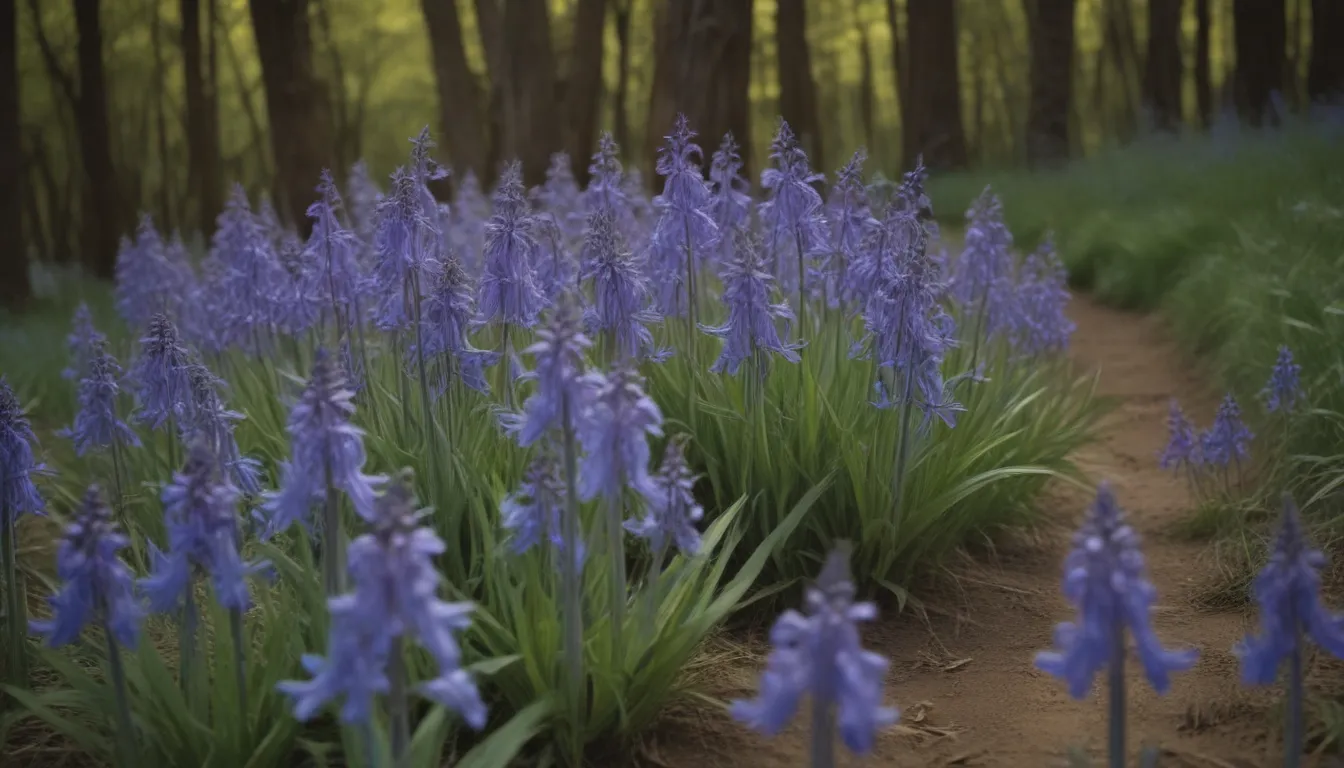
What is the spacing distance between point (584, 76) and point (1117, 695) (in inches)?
385

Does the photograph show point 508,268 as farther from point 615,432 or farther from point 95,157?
point 95,157

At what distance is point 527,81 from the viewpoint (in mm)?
9977

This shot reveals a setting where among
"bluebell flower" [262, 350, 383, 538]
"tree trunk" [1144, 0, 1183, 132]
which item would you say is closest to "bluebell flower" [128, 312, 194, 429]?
"bluebell flower" [262, 350, 383, 538]

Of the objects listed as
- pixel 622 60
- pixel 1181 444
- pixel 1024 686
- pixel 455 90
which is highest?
pixel 622 60

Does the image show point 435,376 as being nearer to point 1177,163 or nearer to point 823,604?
point 823,604

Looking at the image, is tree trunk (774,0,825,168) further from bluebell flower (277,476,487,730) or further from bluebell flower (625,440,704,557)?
bluebell flower (277,476,487,730)

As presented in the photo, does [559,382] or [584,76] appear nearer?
[559,382]

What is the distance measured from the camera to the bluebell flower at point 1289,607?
1872 mm

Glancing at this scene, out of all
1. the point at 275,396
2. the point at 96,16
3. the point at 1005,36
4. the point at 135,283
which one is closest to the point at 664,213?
the point at 275,396

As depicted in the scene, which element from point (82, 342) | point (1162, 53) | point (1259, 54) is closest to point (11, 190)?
point (82, 342)

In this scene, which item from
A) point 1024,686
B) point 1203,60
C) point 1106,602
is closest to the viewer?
point 1106,602

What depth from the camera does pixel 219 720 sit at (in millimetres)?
2164

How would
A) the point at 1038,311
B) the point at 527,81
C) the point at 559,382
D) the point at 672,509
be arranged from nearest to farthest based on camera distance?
the point at 559,382 < the point at 672,509 < the point at 1038,311 < the point at 527,81

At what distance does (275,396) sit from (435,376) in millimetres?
1197
